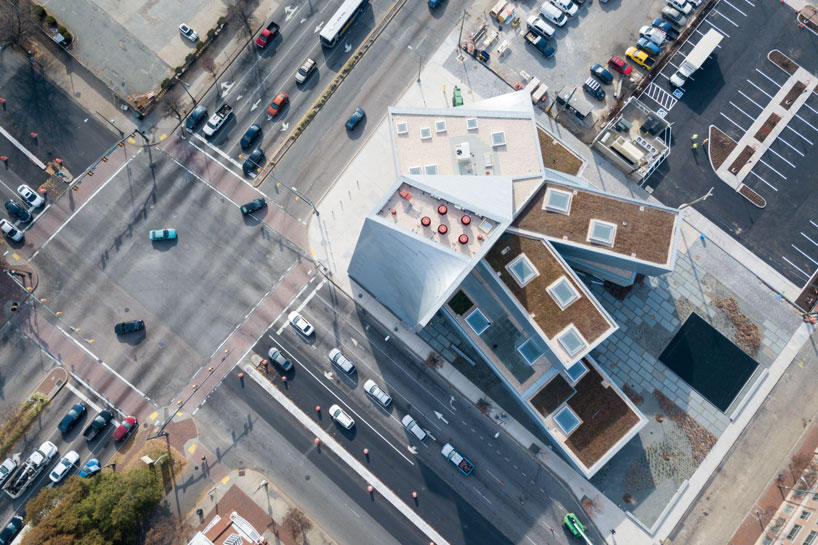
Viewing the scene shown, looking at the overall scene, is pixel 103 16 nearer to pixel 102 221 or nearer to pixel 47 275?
pixel 102 221

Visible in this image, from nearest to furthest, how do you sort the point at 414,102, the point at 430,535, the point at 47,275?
the point at 430,535 < the point at 47,275 < the point at 414,102

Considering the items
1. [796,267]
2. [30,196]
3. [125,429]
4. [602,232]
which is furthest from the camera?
[796,267]

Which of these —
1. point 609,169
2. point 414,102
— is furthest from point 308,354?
point 609,169

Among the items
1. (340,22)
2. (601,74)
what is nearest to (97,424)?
(340,22)

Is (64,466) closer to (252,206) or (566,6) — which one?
(252,206)

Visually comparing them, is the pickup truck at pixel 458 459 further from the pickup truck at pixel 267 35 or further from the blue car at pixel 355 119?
the pickup truck at pixel 267 35

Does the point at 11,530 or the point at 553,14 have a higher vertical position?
the point at 553,14
